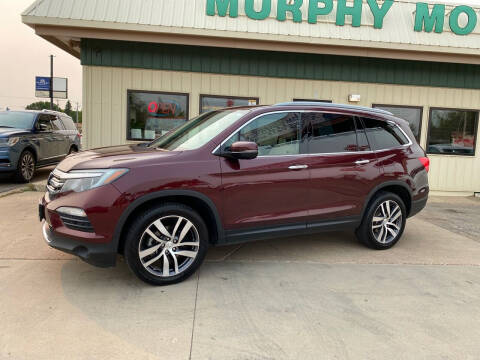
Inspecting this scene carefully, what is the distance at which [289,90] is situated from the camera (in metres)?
9.24

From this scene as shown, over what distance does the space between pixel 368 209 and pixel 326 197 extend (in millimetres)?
790

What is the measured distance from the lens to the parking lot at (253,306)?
2.79 m

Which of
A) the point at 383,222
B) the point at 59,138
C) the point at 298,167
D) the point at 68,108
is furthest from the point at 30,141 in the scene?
the point at 68,108

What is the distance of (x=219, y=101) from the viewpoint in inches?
360

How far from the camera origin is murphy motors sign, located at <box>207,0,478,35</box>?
8.47 meters

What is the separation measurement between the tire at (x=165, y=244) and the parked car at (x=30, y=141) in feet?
22.2

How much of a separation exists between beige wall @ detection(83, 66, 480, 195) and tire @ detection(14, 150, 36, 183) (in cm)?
163

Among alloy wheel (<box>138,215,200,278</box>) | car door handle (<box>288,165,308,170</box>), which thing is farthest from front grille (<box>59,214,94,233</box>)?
car door handle (<box>288,165,308,170</box>)

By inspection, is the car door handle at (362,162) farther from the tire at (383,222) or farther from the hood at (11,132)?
the hood at (11,132)

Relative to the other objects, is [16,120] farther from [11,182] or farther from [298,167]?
[298,167]

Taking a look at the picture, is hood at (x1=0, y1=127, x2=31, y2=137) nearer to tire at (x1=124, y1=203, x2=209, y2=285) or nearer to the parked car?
the parked car

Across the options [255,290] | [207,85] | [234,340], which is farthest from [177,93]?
[234,340]

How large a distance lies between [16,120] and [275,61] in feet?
22.2

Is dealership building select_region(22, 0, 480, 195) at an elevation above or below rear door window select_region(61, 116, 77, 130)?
above
